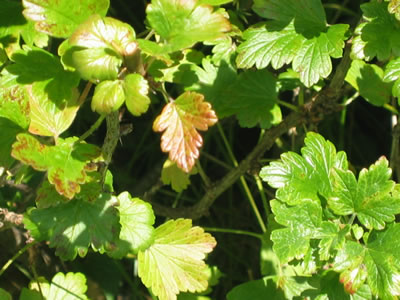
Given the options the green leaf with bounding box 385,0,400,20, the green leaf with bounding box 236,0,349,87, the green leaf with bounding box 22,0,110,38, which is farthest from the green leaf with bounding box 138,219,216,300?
the green leaf with bounding box 385,0,400,20

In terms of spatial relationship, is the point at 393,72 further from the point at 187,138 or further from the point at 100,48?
the point at 100,48

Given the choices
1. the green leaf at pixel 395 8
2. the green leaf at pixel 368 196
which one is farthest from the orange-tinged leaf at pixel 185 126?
the green leaf at pixel 395 8

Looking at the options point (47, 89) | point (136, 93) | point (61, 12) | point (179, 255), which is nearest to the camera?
point (136, 93)

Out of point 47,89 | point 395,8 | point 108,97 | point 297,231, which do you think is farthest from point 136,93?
point 395,8

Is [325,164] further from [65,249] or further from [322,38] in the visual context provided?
[65,249]

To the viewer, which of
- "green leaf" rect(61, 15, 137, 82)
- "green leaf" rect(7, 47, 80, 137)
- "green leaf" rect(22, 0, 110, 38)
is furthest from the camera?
"green leaf" rect(7, 47, 80, 137)

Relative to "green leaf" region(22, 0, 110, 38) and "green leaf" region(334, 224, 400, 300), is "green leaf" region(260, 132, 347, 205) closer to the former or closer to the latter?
"green leaf" region(334, 224, 400, 300)
